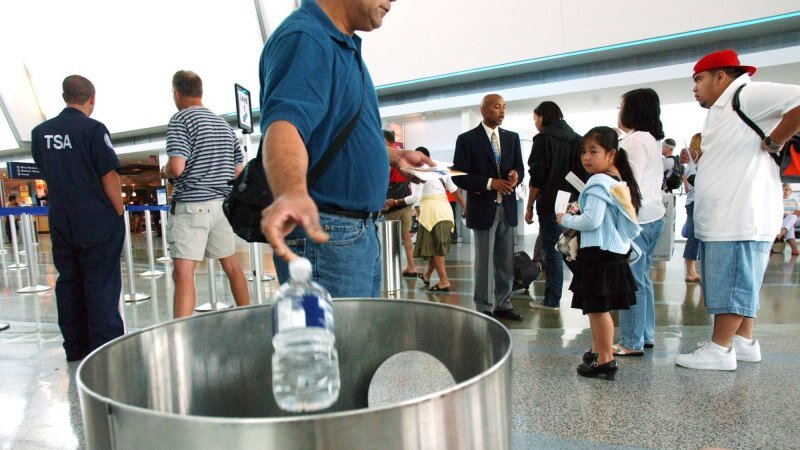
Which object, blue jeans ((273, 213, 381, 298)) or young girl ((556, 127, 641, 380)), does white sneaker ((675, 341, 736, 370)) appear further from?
blue jeans ((273, 213, 381, 298))

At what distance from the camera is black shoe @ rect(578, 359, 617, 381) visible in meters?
2.72

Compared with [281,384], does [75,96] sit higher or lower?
higher

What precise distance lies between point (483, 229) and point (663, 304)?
1.92m

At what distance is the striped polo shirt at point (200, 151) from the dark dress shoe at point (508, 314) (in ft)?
7.77

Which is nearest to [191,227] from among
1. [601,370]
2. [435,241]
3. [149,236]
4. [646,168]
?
[435,241]

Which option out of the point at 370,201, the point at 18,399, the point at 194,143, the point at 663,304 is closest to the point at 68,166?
the point at 194,143

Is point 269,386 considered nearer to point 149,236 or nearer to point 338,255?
point 338,255

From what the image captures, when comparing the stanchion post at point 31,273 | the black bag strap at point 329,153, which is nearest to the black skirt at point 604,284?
the black bag strap at point 329,153

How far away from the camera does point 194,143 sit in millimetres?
3268

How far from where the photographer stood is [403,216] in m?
5.72

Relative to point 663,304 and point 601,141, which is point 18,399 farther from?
point 663,304

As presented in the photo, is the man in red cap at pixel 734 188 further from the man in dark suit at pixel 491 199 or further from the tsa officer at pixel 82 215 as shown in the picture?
the tsa officer at pixel 82 215

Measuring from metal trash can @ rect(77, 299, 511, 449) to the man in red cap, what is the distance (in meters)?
2.29

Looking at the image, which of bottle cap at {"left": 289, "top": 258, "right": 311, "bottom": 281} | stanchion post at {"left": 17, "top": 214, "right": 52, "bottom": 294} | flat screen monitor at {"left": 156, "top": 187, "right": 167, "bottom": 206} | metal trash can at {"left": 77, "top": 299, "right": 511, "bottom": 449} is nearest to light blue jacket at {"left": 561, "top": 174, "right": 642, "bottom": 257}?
metal trash can at {"left": 77, "top": 299, "right": 511, "bottom": 449}
